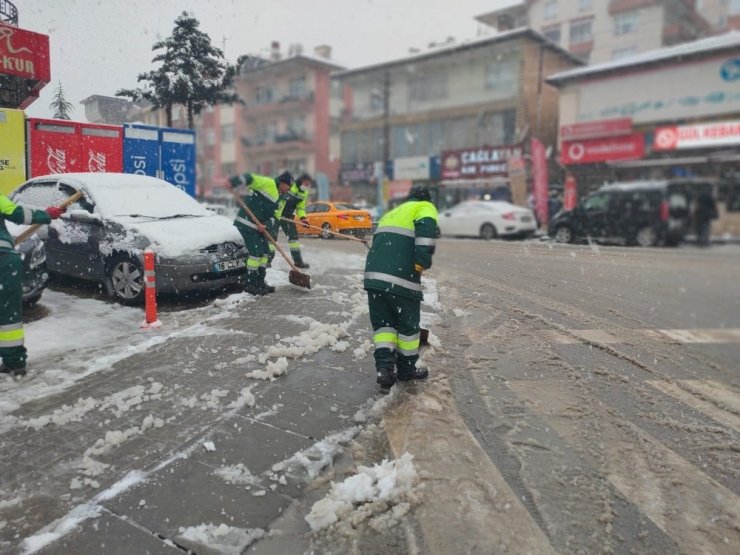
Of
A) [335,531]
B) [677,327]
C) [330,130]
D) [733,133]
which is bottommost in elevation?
[335,531]

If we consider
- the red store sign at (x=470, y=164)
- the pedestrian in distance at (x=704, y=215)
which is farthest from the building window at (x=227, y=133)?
the red store sign at (x=470, y=164)

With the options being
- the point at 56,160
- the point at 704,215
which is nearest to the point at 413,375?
the point at 704,215

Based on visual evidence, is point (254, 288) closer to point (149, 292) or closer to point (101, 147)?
point (149, 292)

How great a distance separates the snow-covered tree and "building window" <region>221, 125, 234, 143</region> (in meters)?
5.11

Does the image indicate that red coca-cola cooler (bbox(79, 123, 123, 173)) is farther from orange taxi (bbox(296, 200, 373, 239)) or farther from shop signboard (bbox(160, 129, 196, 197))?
orange taxi (bbox(296, 200, 373, 239))

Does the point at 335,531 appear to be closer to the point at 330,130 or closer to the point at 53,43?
the point at 53,43

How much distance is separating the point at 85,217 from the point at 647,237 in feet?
21.8

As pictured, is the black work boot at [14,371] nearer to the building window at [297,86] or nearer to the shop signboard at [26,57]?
the shop signboard at [26,57]

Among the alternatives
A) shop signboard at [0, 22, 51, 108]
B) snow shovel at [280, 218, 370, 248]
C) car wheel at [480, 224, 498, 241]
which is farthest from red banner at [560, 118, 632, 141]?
car wheel at [480, 224, 498, 241]

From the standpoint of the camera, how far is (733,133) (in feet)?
3.82

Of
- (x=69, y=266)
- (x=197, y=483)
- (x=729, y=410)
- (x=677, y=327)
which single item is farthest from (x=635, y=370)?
(x=69, y=266)

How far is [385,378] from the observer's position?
3867mm

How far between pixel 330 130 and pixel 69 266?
26249 millimetres

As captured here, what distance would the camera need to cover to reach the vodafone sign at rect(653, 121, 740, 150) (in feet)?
3.86
